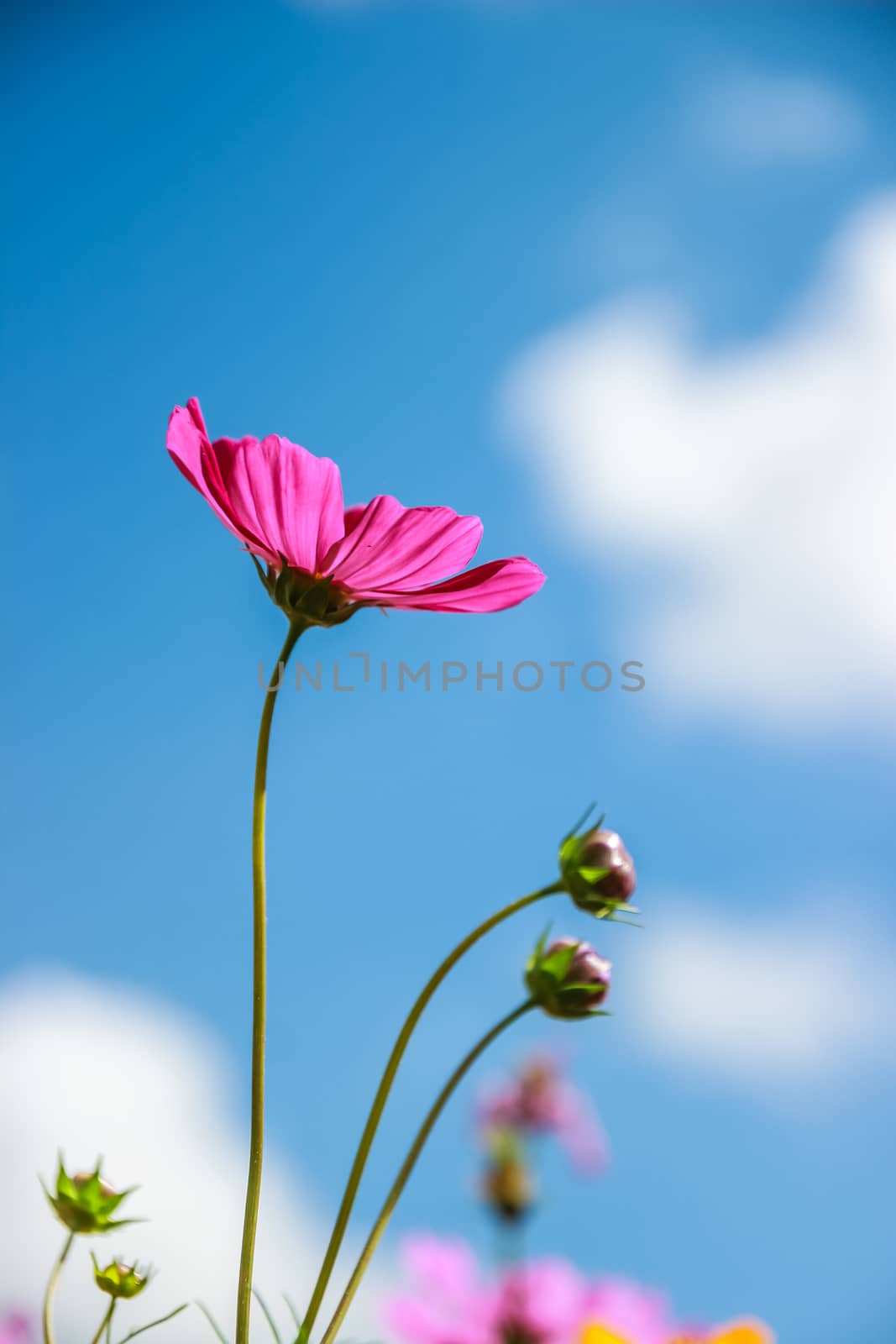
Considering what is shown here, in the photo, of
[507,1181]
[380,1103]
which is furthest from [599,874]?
[507,1181]

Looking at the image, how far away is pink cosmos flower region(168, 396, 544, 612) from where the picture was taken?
57cm

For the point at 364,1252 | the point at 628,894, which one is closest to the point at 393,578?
the point at 628,894

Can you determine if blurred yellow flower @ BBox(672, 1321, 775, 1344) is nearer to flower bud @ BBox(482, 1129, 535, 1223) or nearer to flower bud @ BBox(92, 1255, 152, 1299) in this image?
flower bud @ BBox(92, 1255, 152, 1299)

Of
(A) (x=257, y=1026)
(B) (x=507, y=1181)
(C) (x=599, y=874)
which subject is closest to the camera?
(A) (x=257, y=1026)

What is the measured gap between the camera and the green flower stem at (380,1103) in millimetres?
393

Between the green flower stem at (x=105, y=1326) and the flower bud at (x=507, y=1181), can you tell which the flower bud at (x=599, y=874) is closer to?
the green flower stem at (x=105, y=1326)

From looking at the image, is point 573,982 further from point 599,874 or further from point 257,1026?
point 257,1026

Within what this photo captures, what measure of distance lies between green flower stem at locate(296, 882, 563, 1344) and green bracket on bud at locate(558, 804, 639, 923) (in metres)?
0.05

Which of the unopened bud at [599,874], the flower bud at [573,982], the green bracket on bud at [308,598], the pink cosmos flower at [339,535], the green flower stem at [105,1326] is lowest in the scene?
the green flower stem at [105,1326]

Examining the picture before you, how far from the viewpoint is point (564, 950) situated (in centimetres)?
54

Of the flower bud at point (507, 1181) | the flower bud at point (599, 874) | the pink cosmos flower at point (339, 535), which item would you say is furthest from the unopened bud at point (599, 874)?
the flower bud at point (507, 1181)

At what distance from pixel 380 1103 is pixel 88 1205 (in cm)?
15

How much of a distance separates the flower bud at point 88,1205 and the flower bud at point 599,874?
0.22 m

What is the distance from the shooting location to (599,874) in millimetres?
529
